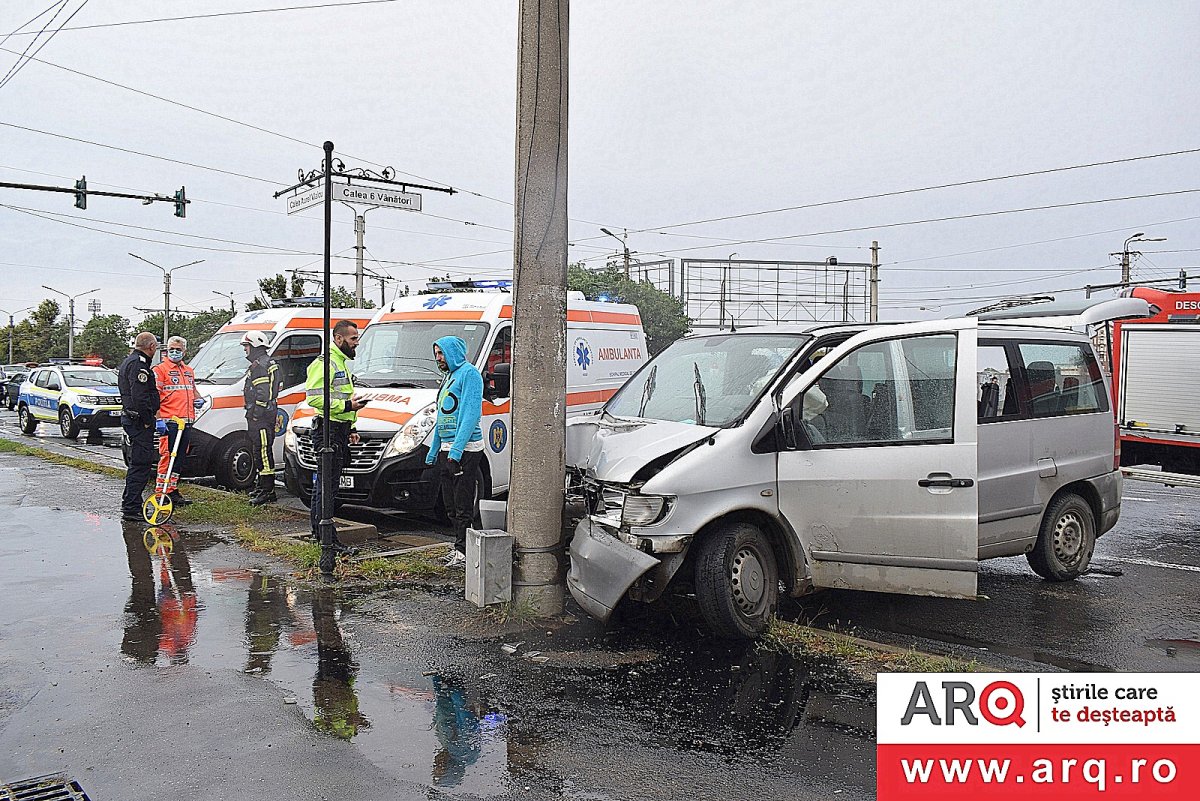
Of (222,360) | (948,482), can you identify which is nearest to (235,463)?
(222,360)

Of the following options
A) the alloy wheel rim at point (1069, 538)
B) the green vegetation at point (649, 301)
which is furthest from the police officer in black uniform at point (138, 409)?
the green vegetation at point (649, 301)

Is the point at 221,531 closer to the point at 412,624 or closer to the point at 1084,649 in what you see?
the point at 412,624

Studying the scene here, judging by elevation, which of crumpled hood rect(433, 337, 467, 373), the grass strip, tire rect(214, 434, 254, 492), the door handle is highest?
crumpled hood rect(433, 337, 467, 373)

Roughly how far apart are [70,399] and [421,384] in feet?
51.5

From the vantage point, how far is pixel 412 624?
6.72 meters

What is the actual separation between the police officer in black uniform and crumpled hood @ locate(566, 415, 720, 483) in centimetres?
560

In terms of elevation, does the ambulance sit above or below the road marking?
above

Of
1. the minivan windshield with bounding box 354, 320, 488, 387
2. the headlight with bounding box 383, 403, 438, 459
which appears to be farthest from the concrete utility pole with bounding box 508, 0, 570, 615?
the minivan windshield with bounding box 354, 320, 488, 387

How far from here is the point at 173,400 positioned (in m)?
11.2

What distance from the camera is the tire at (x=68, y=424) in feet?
73.4

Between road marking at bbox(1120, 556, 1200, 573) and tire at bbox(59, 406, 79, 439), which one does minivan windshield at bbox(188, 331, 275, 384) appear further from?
road marking at bbox(1120, 556, 1200, 573)

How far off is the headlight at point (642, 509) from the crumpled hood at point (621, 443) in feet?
0.51

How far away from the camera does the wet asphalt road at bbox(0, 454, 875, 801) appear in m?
4.31

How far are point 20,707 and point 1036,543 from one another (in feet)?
23.3
